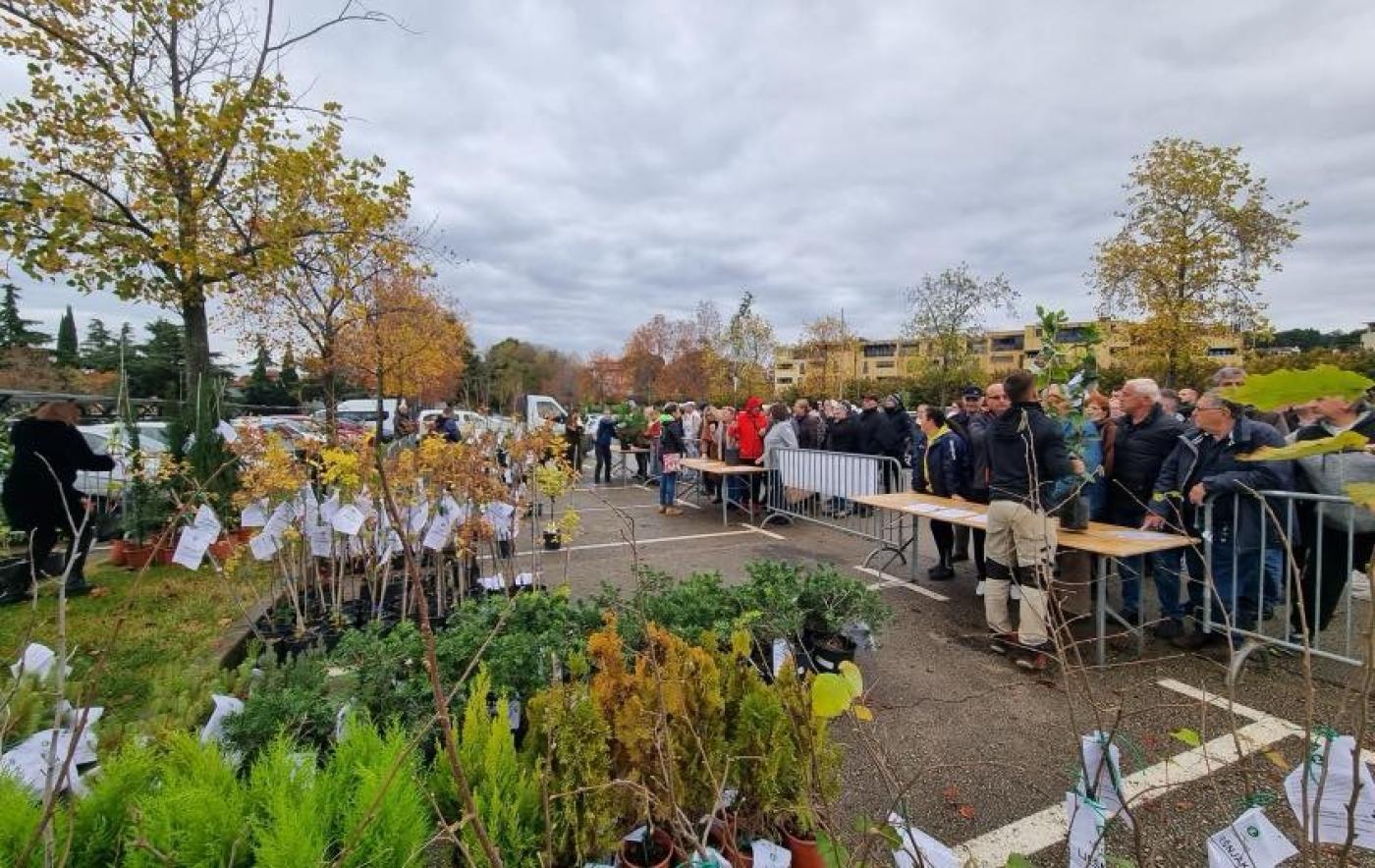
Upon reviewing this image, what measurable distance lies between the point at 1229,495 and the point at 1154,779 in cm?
231

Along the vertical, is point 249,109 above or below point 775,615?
above

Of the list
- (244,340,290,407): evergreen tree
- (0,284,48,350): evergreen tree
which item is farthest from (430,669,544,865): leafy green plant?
(0,284,48,350): evergreen tree

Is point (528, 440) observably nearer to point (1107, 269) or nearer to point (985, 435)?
Result: point (985, 435)

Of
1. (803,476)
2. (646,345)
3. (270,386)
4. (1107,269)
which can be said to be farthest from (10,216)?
(646,345)

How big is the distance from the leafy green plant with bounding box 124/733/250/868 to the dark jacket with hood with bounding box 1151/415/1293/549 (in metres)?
4.62

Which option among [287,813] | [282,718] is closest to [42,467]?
[282,718]

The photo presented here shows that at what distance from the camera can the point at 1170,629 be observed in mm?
4746

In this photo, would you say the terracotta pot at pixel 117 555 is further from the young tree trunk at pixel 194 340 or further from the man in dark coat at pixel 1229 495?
the man in dark coat at pixel 1229 495

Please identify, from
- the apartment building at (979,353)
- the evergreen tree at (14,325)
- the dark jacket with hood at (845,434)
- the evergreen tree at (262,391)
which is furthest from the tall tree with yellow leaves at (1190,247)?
the evergreen tree at (14,325)

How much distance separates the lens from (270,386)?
105 ft

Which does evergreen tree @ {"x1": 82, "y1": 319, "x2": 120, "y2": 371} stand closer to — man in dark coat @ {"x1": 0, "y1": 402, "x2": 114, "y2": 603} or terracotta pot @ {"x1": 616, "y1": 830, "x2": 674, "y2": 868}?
man in dark coat @ {"x1": 0, "y1": 402, "x2": 114, "y2": 603}

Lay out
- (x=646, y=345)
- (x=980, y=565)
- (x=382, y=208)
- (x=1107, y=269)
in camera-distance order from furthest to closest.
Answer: (x=646, y=345)
(x=1107, y=269)
(x=382, y=208)
(x=980, y=565)

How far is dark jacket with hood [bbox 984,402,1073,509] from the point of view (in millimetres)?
4148

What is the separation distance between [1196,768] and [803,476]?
5.81 meters
